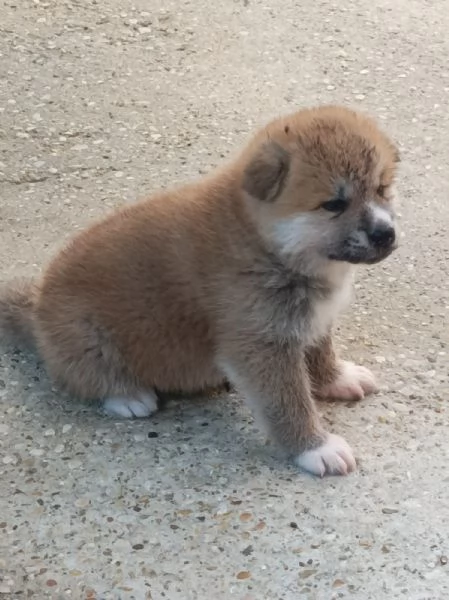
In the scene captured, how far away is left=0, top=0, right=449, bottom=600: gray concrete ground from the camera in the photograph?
2.63 meters

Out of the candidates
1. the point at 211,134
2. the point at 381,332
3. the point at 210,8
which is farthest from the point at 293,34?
the point at 381,332

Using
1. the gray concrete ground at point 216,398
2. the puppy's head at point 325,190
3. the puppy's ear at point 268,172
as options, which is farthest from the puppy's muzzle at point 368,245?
the gray concrete ground at point 216,398

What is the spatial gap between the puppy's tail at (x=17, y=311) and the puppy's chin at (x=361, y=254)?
111 centimetres

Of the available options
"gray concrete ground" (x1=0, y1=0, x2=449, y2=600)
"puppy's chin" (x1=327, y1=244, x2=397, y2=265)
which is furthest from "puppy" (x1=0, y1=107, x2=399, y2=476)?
"gray concrete ground" (x1=0, y1=0, x2=449, y2=600)

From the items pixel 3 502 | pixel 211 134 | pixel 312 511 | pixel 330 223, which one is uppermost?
pixel 330 223

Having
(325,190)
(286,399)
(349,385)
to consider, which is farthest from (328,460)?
(325,190)

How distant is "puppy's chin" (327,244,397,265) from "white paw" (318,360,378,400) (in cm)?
54

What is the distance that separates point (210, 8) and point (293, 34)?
568 mm

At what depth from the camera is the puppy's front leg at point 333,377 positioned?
10.6ft

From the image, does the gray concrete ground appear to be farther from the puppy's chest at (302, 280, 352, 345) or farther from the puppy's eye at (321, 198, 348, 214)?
the puppy's eye at (321, 198, 348, 214)

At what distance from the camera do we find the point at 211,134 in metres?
4.67

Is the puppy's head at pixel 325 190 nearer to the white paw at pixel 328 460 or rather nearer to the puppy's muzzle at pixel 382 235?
the puppy's muzzle at pixel 382 235

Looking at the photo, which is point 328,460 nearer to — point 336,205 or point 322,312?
point 322,312

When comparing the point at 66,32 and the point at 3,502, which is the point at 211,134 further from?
the point at 3,502
